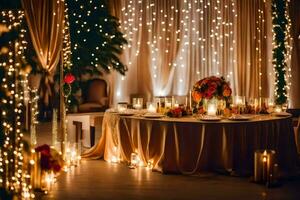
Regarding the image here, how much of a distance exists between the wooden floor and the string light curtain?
430 centimetres

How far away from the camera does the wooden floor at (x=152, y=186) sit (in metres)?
5.00

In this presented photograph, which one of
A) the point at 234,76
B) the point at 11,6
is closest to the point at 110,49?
the point at 234,76

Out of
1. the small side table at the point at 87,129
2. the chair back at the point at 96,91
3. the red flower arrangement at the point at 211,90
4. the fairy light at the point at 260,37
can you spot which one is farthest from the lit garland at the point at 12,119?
the fairy light at the point at 260,37

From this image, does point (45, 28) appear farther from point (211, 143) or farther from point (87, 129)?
point (211, 143)

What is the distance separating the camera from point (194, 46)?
1041cm

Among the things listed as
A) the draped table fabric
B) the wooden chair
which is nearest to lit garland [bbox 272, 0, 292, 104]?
the wooden chair

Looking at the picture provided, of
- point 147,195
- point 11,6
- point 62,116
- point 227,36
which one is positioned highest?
point 227,36

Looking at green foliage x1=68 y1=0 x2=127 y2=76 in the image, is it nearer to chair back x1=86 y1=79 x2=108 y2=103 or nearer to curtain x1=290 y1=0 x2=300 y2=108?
chair back x1=86 y1=79 x2=108 y2=103

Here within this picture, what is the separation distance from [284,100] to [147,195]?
5.65m

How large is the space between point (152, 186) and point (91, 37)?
4.54 meters

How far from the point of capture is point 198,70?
1046 centimetres

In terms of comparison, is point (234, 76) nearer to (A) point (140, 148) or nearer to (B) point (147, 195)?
(A) point (140, 148)

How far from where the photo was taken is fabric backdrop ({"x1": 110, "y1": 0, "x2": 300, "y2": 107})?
10.3 meters

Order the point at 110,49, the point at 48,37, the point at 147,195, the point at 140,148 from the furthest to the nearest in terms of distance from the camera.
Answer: the point at 110,49
the point at 48,37
the point at 140,148
the point at 147,195
